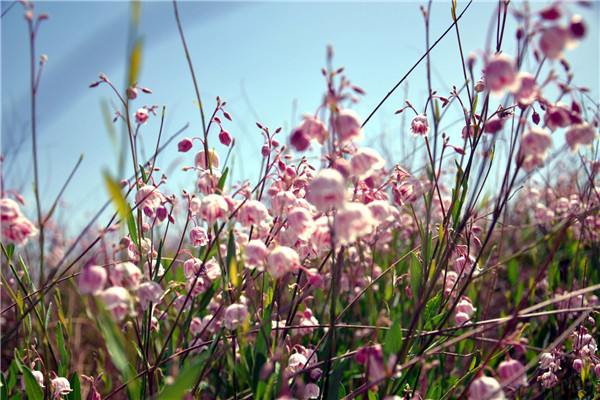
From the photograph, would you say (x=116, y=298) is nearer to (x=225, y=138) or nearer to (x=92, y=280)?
(x=92, y=280)

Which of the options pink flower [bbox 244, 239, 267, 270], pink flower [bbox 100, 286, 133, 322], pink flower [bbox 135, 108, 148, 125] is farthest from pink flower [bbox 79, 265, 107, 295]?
pink flower [bbox 135, 108, 148, 125]

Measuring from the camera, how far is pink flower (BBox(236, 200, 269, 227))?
4.07 ft

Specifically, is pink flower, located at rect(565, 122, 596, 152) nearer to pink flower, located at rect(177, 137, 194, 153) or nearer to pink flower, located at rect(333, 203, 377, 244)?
pink flower, located at rect(333, 203, 377, 244)

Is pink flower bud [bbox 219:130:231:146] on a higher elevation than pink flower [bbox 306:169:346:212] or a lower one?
higher

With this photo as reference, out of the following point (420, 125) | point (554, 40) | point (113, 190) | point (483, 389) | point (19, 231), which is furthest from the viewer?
point (420, 125)

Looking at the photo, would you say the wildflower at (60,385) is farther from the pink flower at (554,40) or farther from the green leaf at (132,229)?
the pink flower at (554,40)

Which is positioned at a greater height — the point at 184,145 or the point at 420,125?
the point at 420,125

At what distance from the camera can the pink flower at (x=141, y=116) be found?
1.79 m

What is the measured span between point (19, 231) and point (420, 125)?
57.3 inches

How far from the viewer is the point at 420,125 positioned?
1.68m

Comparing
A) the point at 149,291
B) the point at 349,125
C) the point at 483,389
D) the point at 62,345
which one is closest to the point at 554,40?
the point at 349,125

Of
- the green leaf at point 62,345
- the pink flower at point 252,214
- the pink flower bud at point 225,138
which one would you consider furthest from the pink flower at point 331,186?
the green leaf at point 62,345

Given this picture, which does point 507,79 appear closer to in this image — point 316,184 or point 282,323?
point 316,184

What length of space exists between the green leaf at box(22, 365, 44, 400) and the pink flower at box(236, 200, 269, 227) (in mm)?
862
